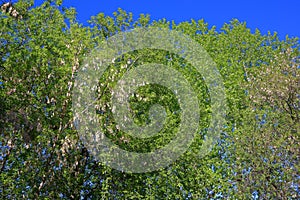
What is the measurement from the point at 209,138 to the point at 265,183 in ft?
17.3

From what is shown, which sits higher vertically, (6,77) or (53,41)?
(53,41)

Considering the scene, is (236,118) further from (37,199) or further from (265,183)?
(37,199)

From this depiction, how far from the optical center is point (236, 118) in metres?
22.1

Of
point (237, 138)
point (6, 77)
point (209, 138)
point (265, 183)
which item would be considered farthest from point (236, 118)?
point (6, 77)

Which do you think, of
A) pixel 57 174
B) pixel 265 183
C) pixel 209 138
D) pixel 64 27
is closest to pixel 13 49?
pixel 64 27

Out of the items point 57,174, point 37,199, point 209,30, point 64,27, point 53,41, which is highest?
point 209,30

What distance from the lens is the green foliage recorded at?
18.0 meters

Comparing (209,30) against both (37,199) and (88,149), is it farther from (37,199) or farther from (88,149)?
(37,199)

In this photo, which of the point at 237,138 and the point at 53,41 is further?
the point at 53,41

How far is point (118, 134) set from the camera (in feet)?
66.5

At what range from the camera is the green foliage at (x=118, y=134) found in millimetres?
17953

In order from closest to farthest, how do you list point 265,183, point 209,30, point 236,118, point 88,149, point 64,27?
1. point 265,183
2. point 88,149
3. point 236,118
4. point 64,27
5. point 209,30

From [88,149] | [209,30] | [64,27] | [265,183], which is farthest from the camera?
[209,30]

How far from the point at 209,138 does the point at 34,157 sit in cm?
869
